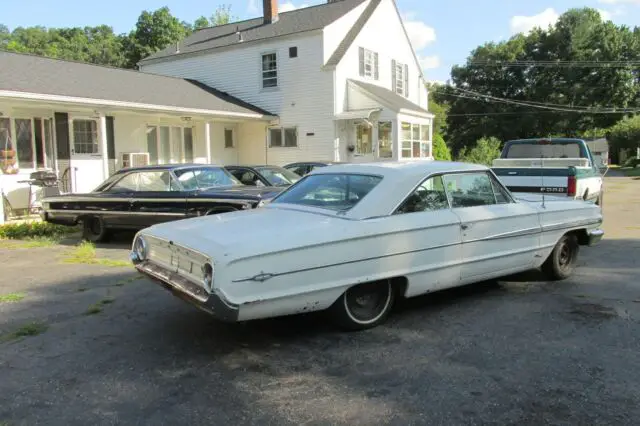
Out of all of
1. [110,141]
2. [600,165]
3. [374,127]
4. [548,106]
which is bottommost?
[600,165]

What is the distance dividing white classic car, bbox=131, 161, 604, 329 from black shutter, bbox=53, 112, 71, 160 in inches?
419

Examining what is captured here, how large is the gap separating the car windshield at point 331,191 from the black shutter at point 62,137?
35.4 ft

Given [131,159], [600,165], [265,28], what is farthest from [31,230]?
[265,28]

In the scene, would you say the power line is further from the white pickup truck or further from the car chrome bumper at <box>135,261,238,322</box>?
the car chrome bumper at <box>135,261,238,322</box>

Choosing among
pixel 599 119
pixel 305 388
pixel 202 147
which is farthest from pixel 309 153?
pixel 599 119

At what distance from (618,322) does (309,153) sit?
52.2ft

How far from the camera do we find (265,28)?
21.6 m

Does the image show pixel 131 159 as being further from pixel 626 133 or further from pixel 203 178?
pixel 626 133

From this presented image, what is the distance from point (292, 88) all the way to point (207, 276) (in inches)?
670

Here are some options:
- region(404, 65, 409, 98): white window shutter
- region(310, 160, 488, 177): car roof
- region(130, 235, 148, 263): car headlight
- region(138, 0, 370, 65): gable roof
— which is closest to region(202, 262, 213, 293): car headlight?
region(130, 235, 148, 263): car headlight

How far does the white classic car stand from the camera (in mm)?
3805

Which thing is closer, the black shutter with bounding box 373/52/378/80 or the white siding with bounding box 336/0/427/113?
the white siding with bounding box 336/0/427/113

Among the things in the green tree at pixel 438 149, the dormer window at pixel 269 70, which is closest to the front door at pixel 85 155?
the dormer window at pixel 269 70

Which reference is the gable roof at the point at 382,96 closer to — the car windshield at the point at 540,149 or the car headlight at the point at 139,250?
the car windshield at the point at 540,149
